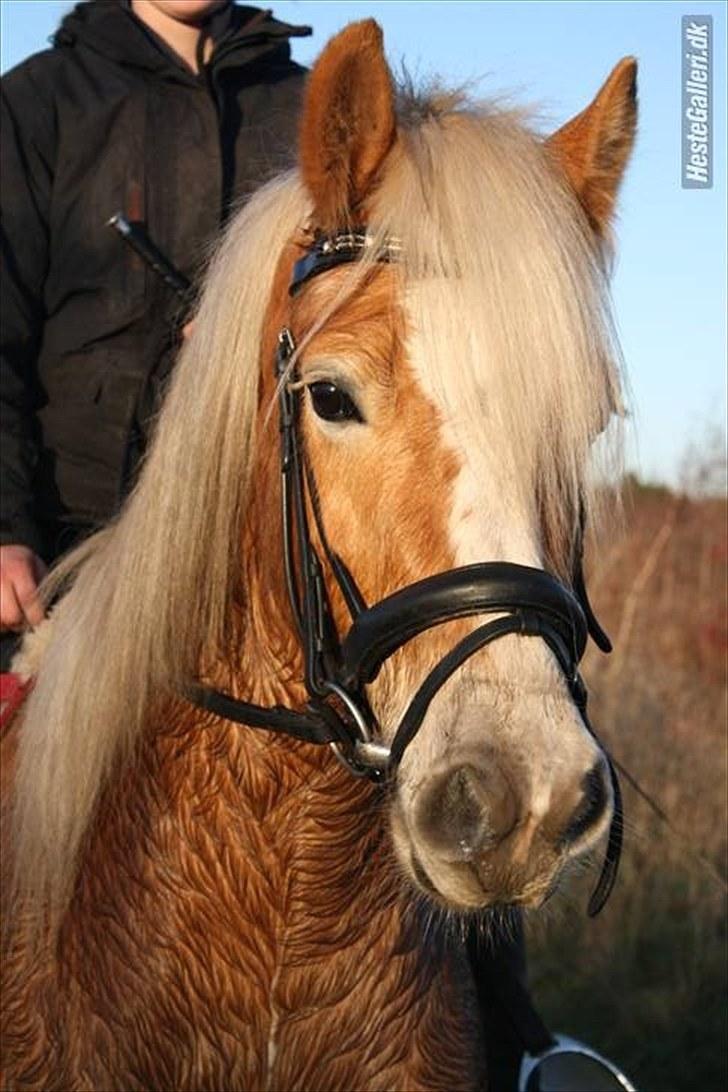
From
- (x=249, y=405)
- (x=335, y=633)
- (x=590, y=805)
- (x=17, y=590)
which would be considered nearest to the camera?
(x=590, y=805)

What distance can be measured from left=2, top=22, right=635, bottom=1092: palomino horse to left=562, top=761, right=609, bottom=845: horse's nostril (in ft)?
0.04

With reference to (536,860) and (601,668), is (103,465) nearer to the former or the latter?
(536,860)

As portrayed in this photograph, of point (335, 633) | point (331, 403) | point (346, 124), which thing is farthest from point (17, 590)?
point (346, 124)

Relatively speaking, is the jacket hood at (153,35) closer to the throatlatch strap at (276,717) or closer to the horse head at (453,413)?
the horse head at (453,413)

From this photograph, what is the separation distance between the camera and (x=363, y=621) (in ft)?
8.43

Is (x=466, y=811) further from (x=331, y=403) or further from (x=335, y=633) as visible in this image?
(x=331, y=403)

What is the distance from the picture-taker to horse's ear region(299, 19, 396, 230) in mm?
2689

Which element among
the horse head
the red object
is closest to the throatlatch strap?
the horse head

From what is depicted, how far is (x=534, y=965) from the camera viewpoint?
6.80 metres

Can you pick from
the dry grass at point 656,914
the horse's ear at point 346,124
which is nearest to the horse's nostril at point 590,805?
the dry grass at point 656,914

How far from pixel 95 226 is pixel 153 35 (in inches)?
21.3

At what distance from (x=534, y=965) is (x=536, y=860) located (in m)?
4.64

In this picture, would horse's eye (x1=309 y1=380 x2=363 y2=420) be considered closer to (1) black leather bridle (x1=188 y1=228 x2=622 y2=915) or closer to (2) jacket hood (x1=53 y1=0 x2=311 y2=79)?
(1) black leather bridle (x1=188 y1=228 x2=622 y2=915)

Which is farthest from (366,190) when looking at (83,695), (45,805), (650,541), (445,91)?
(650,541)
